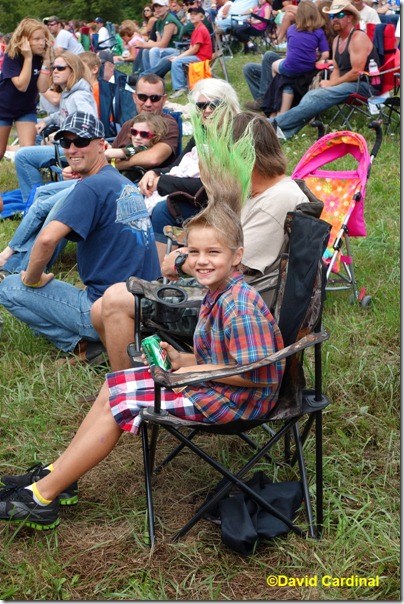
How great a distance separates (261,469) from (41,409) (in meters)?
1.15

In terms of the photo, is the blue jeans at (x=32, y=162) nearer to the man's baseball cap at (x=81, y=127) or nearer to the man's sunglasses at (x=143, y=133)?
the man's sunglasses at (x=143, y=133)

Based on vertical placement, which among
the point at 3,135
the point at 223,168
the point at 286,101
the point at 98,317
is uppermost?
the point at 223,168

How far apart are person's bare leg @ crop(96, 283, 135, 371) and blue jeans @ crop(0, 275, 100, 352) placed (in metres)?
0.59

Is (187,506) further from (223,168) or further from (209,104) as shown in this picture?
(209,104)

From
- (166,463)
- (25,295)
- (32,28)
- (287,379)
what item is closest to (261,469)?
(166,463)

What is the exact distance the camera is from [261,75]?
11.0 metres

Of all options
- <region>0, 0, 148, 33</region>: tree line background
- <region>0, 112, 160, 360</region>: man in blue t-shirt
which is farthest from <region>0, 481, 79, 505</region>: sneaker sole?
<region>0, 0, 148, 33</region>: tree line background

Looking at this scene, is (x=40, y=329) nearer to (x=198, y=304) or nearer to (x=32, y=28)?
(x=198, y=304)
